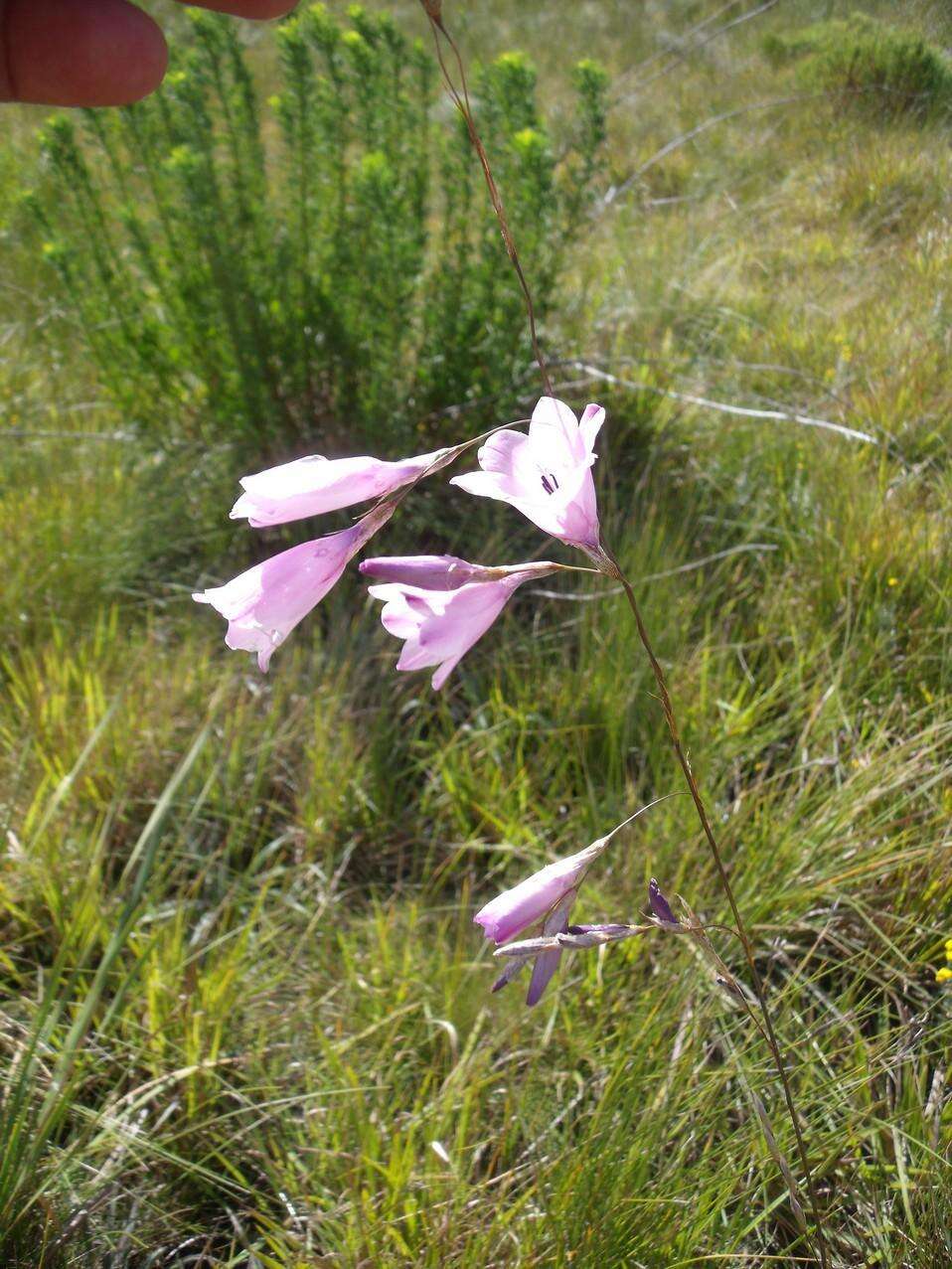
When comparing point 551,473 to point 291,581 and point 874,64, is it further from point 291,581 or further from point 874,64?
point 874,64

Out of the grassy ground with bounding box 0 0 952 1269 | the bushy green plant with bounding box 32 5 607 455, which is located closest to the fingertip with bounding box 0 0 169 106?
the grassy ground with bounding box 0 0 952 1269

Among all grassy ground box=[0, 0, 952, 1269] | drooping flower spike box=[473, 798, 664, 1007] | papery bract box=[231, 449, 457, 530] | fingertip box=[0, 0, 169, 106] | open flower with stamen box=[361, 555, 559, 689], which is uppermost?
fingertip box=[0, 0, 169, 106]

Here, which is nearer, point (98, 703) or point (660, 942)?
point (660, 942)

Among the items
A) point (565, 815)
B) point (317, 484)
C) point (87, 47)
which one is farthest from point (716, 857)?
point (87, 47)

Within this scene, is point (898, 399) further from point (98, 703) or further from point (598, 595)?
point (98, 703)

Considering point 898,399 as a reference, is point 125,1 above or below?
above

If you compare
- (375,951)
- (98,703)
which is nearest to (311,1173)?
(375,951)

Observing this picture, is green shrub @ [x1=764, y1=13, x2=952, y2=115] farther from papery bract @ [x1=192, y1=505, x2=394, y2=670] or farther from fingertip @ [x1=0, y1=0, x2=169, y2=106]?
papery bract @ [x1=192, y1=505, x2=394, y2=670]
